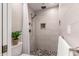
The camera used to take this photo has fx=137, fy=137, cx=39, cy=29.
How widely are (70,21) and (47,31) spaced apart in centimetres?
24

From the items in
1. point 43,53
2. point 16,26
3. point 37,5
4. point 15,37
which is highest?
point 37,5

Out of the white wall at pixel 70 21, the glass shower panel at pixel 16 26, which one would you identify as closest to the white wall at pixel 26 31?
the glass shower panel at pixel 16 26

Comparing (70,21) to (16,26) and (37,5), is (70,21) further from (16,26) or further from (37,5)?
(16,26)

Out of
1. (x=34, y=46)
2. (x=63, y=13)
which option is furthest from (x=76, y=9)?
(x=34, y=46)

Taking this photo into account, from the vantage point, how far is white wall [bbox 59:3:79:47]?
1292 mm

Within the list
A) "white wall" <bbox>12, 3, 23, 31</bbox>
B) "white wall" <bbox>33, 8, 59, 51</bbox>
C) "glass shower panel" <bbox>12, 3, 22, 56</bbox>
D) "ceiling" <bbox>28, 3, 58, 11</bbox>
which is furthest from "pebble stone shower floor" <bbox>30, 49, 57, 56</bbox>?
"ceiling" <bbox>28, 3, 58, 11</bbox>

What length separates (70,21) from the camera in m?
1.30

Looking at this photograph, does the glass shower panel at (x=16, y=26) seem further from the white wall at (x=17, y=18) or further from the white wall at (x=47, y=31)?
the white wall at (x=47, y=31)

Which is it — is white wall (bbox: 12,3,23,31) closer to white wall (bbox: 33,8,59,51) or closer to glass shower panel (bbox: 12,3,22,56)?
glass shower panel (bbox: 12,3,22,56)

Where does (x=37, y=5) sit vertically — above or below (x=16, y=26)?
above

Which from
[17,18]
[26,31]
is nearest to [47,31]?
[26,31]

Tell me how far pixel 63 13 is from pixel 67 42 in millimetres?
281

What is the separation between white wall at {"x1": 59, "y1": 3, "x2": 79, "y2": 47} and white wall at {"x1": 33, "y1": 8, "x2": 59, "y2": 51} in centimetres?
6

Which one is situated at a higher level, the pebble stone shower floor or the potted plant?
the potted plant
